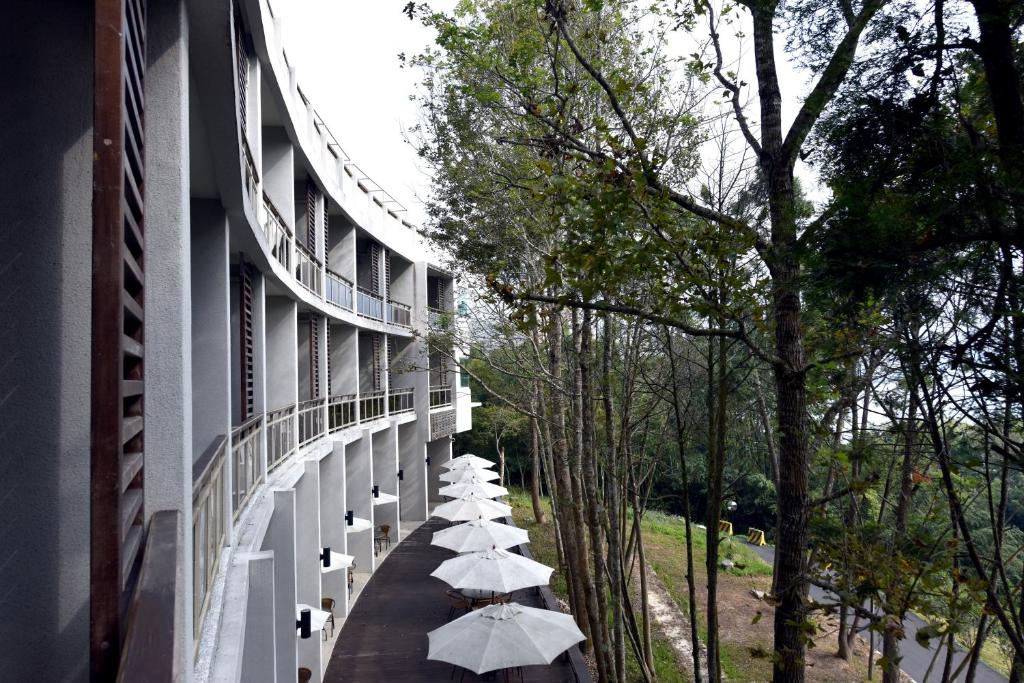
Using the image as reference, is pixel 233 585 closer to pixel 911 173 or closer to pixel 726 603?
pixel 911 173

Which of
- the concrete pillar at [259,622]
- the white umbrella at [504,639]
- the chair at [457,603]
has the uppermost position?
the concrete pillar at [259,622]

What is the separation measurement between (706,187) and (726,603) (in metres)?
15.5

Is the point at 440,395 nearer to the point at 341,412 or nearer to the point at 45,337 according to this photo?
the point at 341,412

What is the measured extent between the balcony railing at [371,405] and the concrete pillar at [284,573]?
34.4 feet

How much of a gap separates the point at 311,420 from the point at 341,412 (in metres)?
3.37

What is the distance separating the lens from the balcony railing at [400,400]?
22.8m

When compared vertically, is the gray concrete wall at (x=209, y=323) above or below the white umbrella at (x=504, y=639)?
above

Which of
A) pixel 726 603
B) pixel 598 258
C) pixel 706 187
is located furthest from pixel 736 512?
pixel 598 258

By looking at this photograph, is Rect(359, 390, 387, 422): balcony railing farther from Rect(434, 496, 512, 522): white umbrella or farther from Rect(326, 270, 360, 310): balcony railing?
Rect(434, 496, 512, 522): white umbrella

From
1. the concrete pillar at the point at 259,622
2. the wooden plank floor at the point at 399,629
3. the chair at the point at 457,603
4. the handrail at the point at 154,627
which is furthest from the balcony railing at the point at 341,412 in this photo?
the handrail at the point at 154,627

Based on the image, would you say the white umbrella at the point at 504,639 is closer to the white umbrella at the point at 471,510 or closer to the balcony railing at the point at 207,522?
the balcony railing at the point at 207,522

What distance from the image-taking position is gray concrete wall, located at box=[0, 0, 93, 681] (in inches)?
105

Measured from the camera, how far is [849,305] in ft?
13.7

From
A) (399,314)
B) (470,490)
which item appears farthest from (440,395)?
(470,490)
